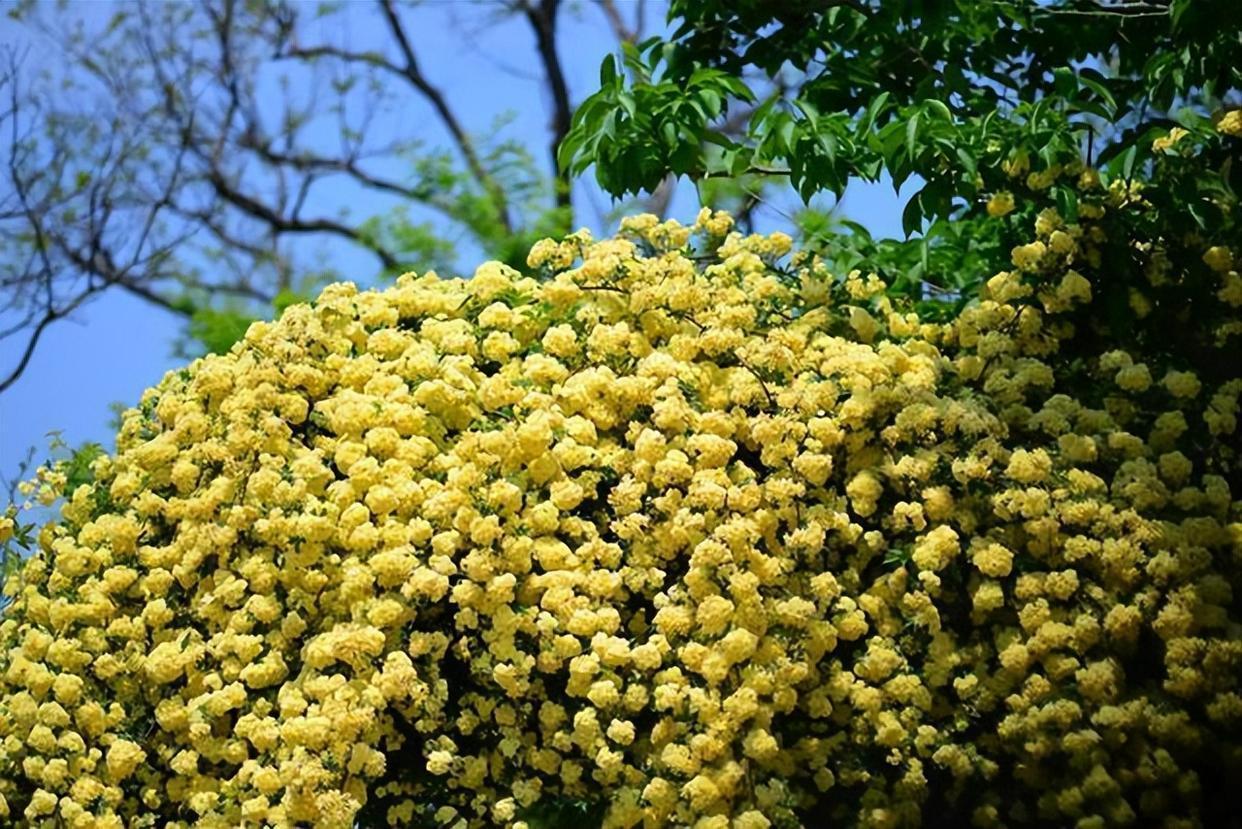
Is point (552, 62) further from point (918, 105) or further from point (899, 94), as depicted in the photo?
point (918, 105)

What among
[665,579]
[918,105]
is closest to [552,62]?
[918,105]

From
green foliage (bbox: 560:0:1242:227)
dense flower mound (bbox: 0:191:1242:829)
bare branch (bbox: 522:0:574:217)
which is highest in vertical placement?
bare branch (bbox: 522:0:574:217)

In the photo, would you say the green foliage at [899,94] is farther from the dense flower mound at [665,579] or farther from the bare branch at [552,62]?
the bare branch at [552,62]

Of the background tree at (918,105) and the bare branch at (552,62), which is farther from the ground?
the bare branch at (552,62)

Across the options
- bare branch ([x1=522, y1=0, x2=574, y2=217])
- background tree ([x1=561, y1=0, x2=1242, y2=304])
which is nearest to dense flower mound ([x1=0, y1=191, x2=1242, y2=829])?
background tree ([x1=561, y1=0, x2=1242, y2=304])

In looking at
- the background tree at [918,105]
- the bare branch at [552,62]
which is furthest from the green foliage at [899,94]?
the bare branch at [552,62]

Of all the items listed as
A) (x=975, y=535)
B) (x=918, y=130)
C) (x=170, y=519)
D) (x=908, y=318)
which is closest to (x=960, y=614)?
(x=975, y=535)

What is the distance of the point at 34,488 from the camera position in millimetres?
4043

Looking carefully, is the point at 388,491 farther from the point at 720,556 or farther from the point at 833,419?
the point at 833,419

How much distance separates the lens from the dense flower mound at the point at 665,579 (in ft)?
10.4

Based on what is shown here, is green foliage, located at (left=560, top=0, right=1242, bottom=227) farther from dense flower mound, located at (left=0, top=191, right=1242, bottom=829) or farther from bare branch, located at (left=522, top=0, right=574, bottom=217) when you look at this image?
bare branch, located at (left=522, top=0, right=574, bottom=217)

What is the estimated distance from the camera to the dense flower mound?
10.4 feet

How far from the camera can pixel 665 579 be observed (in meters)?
3.35

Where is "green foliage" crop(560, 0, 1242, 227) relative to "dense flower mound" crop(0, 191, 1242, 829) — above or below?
above
